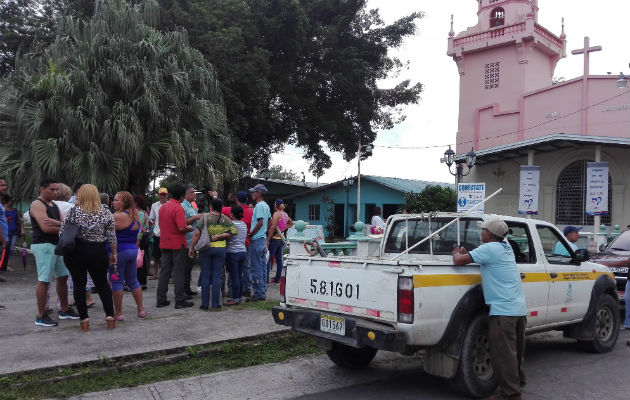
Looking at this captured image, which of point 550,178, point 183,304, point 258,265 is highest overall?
point 550,178

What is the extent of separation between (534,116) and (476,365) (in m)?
20.9

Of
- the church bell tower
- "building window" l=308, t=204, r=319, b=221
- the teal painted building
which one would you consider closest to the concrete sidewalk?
the church bell tower

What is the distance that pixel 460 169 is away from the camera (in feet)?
57.2

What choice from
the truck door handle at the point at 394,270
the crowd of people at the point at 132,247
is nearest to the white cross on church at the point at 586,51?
the crowd of people at the point at 132,247

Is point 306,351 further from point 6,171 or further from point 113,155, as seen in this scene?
point 6,171

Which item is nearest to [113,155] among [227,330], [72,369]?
[227,330]

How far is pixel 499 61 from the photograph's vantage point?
82.3 feet

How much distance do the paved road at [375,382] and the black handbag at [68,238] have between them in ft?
5.73

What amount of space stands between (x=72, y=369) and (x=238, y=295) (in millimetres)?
3373

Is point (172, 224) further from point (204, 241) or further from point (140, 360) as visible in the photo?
point (140, 360)

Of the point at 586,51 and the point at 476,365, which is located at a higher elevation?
the point at 586,51

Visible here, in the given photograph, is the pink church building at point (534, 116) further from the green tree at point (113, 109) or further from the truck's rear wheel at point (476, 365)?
the truck's rear wheel at point (476, 365)

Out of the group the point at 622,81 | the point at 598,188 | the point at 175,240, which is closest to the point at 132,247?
the point at 175,240

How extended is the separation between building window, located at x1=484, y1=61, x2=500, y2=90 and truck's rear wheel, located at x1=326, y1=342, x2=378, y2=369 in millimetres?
22385
